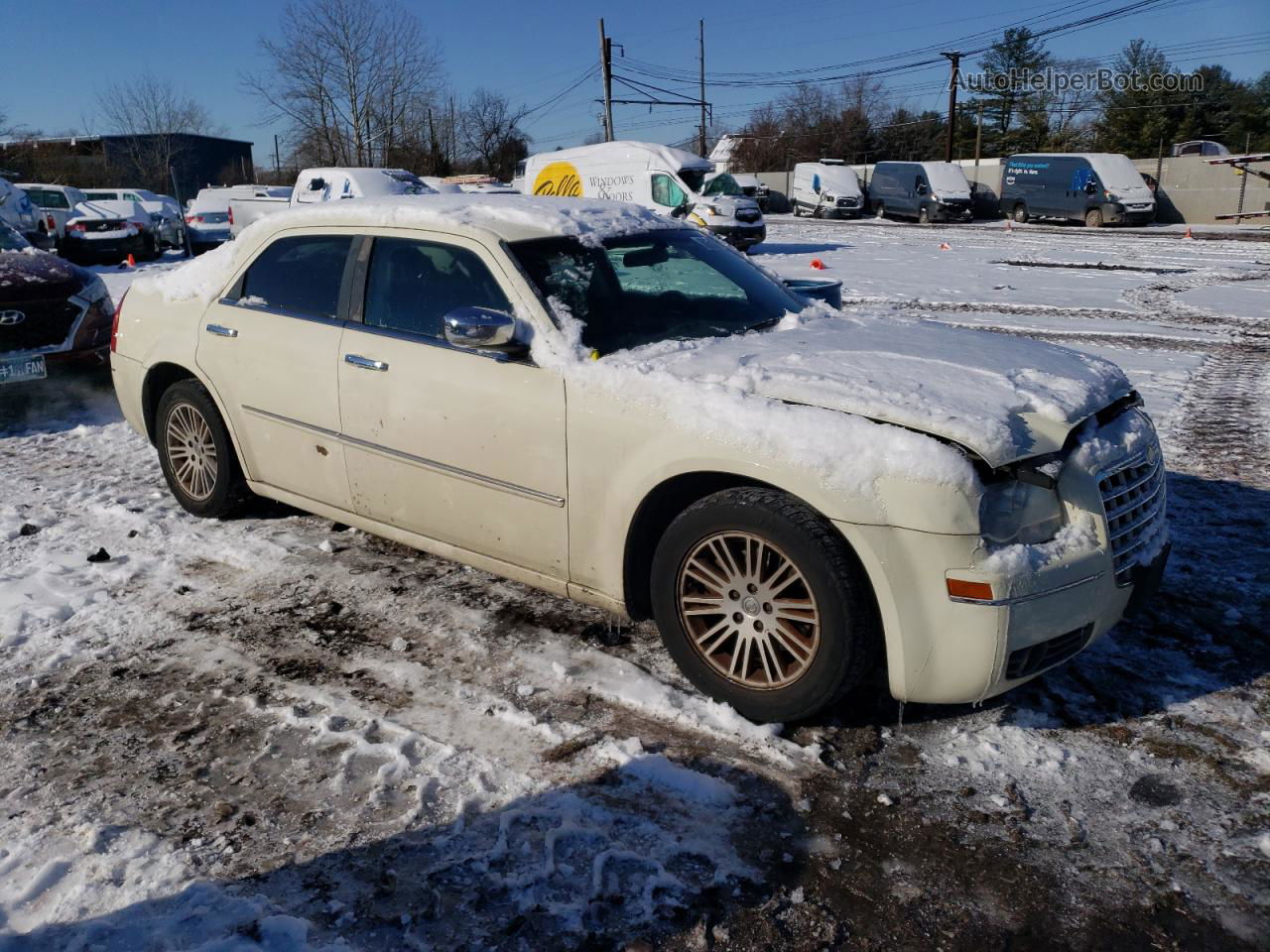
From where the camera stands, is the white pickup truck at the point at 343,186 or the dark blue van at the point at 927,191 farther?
the dark blue van at the point at 927,191

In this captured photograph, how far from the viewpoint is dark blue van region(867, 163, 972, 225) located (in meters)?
36.1

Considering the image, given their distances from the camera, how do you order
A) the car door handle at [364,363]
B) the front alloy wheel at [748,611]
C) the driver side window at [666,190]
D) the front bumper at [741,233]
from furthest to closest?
1. the driver side window at [666,190]
2. the front bumper at [741,233]
3. the car door handle at [364,363]
4. the front alloy wheel at [748,611]

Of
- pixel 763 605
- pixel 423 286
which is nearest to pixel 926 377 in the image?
pixel 763 605

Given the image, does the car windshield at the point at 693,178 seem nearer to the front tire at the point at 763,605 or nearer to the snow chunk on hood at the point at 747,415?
the snow chunk on hood at the point at 747,415

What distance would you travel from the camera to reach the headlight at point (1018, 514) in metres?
3.03

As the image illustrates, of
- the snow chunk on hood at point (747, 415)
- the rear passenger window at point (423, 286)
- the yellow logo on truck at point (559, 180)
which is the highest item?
the yellow logo on truck at point (559, 180)

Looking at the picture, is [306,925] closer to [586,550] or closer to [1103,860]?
[586,550]

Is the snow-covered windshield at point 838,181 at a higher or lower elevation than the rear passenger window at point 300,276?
higher

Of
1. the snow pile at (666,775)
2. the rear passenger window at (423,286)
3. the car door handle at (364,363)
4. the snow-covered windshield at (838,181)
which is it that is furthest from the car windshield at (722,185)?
the snow pile at (666,775)

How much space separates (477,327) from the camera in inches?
145

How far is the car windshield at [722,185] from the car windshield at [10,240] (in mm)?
17171

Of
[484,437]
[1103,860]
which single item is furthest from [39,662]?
[1103,860]

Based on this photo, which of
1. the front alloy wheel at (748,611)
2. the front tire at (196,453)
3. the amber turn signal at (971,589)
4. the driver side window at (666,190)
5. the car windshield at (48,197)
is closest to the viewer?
the amber turn signal at (971,589)

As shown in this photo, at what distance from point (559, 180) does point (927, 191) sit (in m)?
16.6
